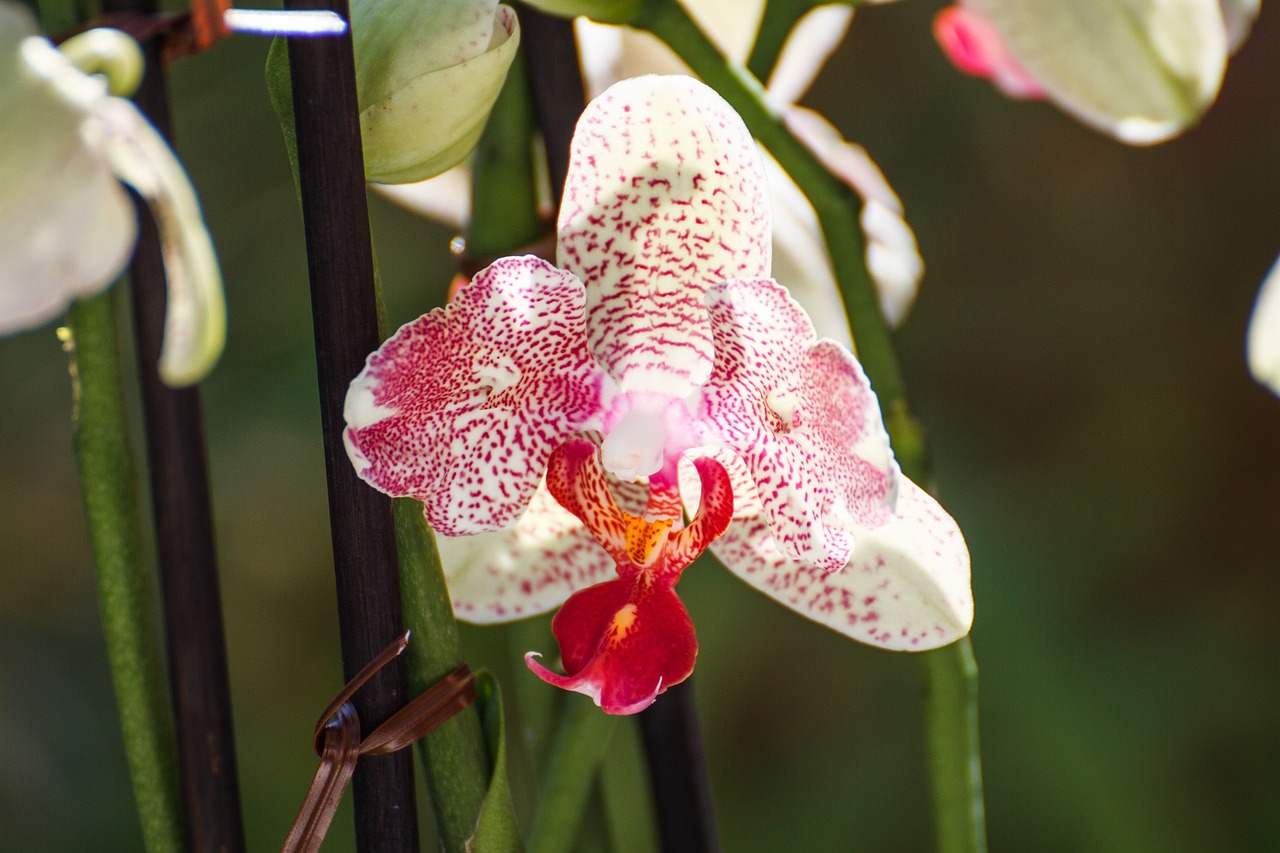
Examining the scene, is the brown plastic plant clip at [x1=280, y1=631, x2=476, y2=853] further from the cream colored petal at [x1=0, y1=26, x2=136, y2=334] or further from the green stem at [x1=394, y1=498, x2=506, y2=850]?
the cream colored petal at [x1=0, y1=26, x2=136, y2=334]

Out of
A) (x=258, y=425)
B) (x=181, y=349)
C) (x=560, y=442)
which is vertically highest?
(x=181, y=349)

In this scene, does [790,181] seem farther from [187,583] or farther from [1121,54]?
[187,583]

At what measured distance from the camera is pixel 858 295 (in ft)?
1.16

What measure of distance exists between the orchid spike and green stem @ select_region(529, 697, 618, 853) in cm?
7

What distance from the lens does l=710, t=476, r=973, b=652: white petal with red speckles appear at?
0.34 metres

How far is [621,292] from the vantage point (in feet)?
1.12

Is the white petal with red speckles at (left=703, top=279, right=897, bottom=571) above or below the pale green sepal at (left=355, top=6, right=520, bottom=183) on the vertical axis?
below

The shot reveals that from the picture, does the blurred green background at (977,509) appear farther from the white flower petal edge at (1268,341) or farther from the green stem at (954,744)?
the white flower petal edge at (1268,341)

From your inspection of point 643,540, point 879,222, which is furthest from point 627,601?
point 879,222

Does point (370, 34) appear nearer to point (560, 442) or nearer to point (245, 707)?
point (560, 442)

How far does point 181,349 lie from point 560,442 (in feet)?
0.53

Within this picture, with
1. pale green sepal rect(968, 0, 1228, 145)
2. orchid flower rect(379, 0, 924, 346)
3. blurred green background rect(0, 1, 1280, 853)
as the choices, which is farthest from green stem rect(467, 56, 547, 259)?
blurred green background rect(0, 1, 1280, 853)

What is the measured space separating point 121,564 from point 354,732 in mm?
113

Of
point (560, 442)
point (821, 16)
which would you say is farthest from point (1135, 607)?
point (560, 442)
